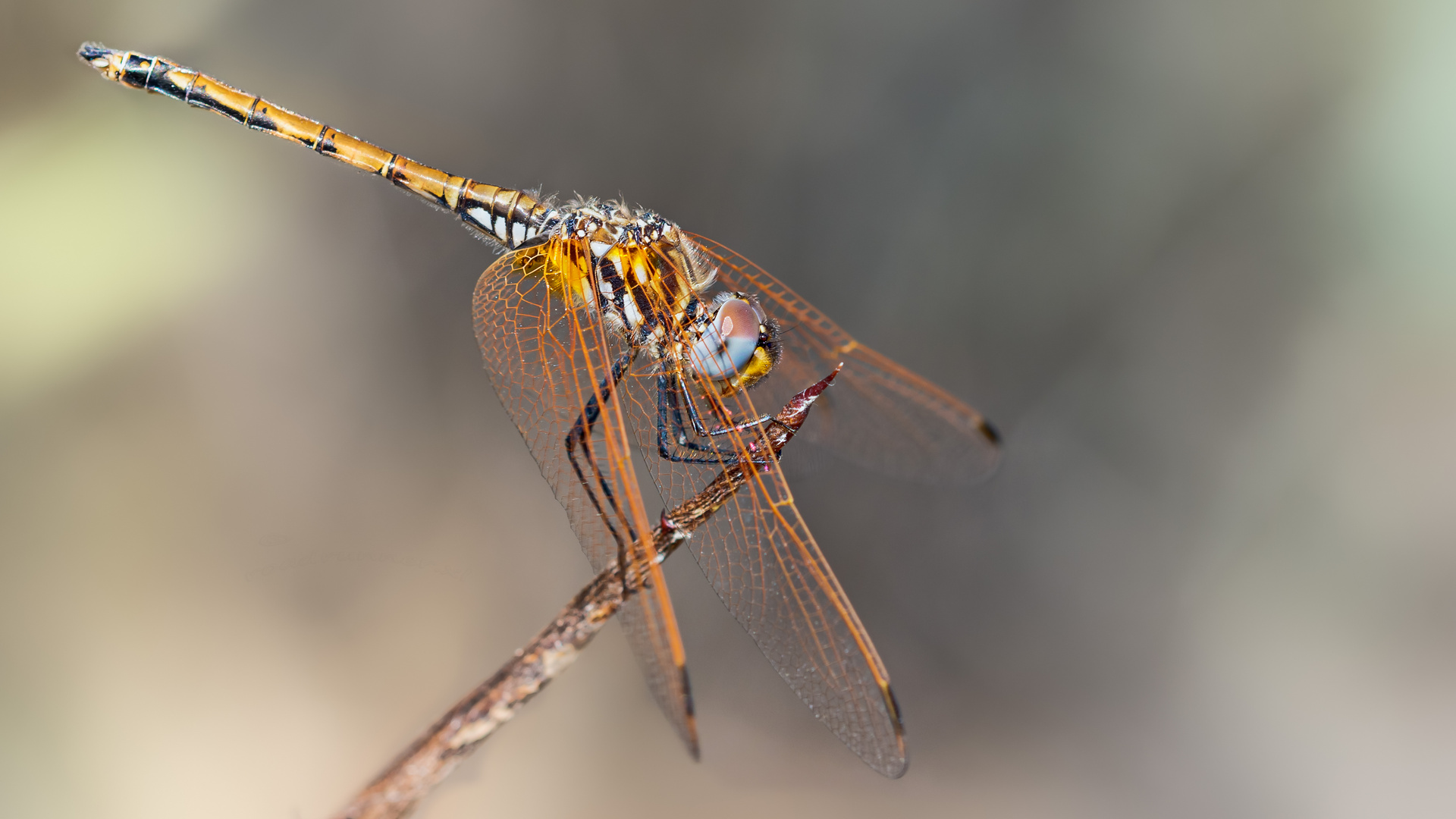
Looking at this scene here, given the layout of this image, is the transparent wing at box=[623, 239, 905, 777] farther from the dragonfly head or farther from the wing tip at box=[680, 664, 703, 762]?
the wing tip at box=[680, 664, 703, 762]

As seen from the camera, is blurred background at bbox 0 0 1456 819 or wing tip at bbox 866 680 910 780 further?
blurred background at bbox 0 0 1456 819

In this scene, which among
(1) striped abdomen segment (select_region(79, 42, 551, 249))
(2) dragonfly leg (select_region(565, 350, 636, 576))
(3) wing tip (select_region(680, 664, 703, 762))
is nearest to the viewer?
(3) wing tip (select_region(680, 664, 703, 762))

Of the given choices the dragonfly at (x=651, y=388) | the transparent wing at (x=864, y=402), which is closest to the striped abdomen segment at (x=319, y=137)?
the dragonfly at (x=651, y=388)

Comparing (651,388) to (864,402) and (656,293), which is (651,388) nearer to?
(656,293)

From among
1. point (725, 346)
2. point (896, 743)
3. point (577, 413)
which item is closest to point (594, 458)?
point (577, 413)

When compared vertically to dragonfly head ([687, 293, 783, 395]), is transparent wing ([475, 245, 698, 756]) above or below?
below

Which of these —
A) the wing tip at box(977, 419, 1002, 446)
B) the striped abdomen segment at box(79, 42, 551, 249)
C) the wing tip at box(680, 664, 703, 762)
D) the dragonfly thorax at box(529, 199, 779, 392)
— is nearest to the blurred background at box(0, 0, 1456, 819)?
the striped abdomen segment at box(79, 42, 551, 249)

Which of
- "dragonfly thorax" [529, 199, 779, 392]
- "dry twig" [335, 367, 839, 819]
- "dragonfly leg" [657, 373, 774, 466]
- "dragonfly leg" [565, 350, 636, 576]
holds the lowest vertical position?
"dry twig" [335, 367, 839, 819]
